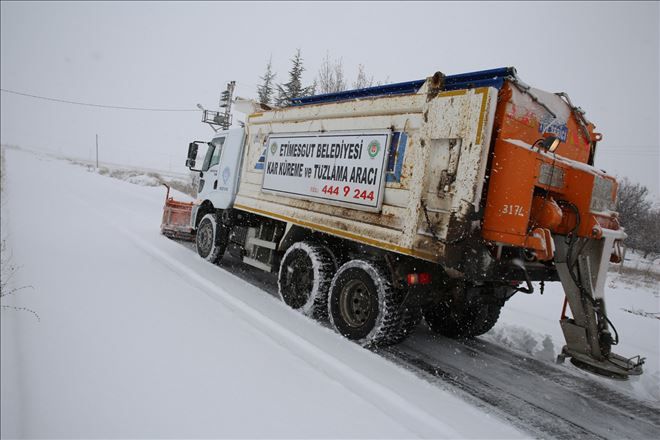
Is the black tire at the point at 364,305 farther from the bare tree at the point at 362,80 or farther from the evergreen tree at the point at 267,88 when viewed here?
the evergreen tree at the point at 267,88

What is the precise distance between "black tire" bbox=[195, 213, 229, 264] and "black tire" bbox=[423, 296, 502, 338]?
4.09 meters

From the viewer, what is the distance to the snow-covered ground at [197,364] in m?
2.35

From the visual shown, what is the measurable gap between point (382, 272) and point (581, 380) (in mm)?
2599

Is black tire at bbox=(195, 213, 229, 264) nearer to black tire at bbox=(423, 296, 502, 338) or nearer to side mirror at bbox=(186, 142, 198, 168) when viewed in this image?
side mirror at bbox=(186, 142, 198, 168)

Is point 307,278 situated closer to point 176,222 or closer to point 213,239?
point 213,239

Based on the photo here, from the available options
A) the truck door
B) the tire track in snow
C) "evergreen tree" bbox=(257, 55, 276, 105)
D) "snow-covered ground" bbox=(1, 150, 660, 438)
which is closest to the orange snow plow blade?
the truck door

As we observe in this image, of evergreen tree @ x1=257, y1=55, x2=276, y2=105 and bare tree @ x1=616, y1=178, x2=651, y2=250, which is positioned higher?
evergreen tree @ x1=257, y1=55, x2=276, y2=105

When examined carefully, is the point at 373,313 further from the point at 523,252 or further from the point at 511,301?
the point at 511,301

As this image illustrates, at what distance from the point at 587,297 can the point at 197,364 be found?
3.62m

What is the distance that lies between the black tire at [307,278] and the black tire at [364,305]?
31 centimetres

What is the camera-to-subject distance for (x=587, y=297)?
360cm

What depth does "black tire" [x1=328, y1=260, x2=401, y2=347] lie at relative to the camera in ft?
13.0

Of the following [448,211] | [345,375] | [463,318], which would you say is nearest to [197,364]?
[345,375]

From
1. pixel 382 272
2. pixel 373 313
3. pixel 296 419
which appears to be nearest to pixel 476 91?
pixel 382 272
